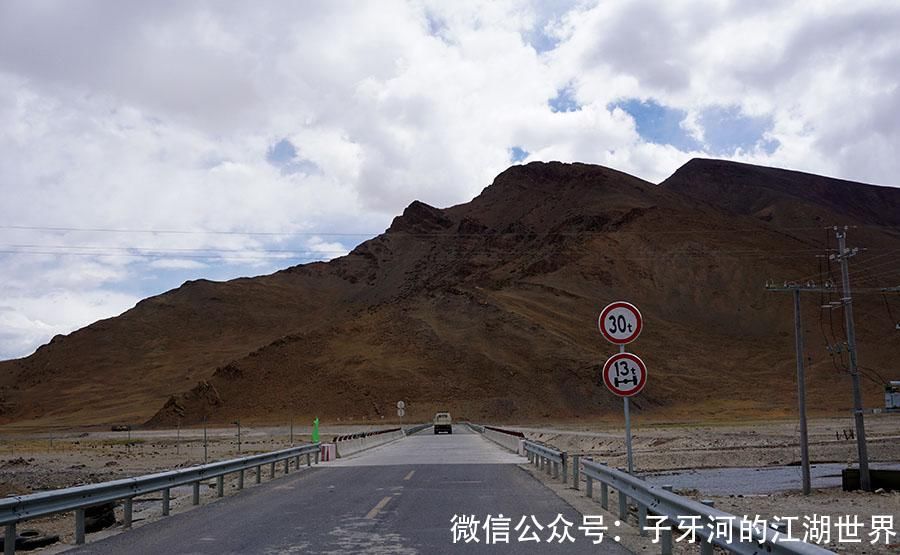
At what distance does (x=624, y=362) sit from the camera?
1180 cm

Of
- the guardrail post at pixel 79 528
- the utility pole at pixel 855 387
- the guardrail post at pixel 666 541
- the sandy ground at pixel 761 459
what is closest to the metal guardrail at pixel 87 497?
the guardrail post at pixel 79 528

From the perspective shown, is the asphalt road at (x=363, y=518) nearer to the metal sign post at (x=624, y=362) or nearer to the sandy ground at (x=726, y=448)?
the metal sign post at (x=624, y=362)

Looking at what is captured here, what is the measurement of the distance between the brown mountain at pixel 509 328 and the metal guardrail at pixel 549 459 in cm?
6260

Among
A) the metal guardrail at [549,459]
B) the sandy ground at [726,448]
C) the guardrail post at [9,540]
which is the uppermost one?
the guardrail post at [9,540]

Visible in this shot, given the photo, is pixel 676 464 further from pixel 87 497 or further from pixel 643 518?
pixel 87 497

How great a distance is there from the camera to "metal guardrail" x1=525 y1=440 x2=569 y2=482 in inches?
683

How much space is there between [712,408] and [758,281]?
122ft

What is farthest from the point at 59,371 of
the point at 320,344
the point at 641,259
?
the point at 641,259

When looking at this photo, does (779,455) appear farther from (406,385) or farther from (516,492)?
(406,385)

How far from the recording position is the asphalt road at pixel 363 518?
31.3 feet

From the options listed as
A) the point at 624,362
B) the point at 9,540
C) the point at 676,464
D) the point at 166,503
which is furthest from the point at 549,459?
the point at 676,464

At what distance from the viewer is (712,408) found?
86.3 metres

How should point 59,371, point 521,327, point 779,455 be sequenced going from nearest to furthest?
point 779,455 → point 521,327 → point 59,371

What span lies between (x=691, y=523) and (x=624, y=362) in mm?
4130
